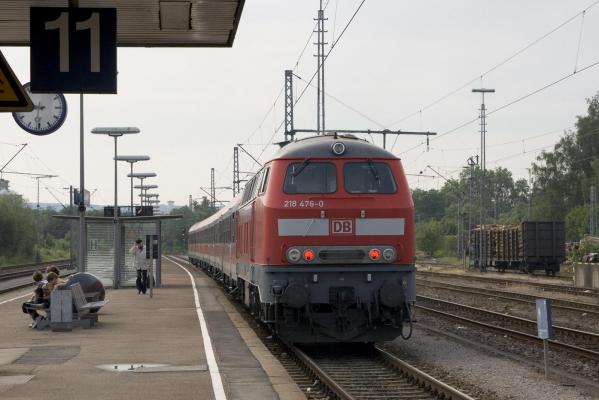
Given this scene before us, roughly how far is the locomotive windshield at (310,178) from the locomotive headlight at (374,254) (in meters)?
1.12

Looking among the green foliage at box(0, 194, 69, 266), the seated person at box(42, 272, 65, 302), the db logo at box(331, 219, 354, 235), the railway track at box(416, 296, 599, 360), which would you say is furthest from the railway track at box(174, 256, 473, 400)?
the green foliage at box(0, 194, 69, 266)

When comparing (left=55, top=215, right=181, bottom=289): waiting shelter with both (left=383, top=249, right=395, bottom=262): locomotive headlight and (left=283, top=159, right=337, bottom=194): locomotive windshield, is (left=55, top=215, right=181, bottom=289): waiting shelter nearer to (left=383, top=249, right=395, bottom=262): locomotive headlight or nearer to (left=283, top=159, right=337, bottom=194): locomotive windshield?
(left=283, top=159, right=337, bottom=194): locomotive windshield

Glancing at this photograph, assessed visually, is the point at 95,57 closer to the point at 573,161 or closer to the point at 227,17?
the point at 227,17

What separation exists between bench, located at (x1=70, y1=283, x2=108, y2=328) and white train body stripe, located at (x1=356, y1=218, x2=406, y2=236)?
19.2 ft

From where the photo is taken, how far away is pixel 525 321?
755 inches

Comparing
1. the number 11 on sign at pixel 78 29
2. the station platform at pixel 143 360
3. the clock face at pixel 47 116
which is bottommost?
the station platform at pixel 143 360

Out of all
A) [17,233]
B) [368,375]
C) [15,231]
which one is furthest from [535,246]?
[17,233]

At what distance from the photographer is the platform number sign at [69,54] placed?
8.62 m

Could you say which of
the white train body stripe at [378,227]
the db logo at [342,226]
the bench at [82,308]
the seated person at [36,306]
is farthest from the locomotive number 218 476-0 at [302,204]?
the seated person at [36,306]

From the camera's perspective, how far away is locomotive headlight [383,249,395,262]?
46.4 feet

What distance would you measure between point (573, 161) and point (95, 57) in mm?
83459

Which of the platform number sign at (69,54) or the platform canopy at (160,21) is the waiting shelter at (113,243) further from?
the platform number sign at (69,54)

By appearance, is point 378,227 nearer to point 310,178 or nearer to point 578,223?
point 310,178

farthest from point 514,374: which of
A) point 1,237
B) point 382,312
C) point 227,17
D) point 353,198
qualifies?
point 1,237
